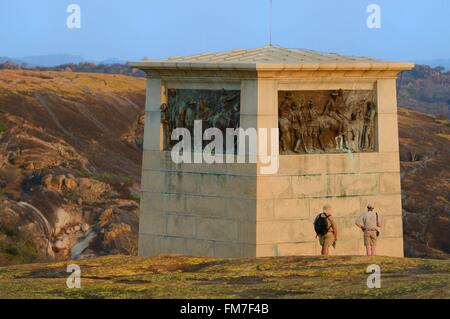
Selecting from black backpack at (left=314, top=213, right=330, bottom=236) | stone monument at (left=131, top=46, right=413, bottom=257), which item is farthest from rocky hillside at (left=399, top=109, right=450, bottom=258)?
black backpack at (left=314, top=213, right=330, bottom=236)

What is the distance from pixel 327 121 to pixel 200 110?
8.19ft

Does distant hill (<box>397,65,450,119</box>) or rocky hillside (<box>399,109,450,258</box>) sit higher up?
distant hill (<box>397,65,450,119</box>)

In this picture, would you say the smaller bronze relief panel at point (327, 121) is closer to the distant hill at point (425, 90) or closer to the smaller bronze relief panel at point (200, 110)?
the smaller bronze relief panel at point (200, 110)

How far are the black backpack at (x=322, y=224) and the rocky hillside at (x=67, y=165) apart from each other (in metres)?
21.8

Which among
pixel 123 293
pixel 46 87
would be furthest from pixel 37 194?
pixel 123 293

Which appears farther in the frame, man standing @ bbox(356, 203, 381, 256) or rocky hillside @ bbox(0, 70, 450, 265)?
rocky hillside @ bbox(0, 70, 450, 265)

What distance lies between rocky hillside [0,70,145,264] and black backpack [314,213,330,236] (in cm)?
2184

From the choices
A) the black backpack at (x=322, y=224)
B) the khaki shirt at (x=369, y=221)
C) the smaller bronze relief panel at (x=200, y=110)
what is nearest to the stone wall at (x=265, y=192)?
the smaller bronze relief panel at (x=200, y=110)

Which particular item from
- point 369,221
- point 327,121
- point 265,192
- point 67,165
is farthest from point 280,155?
point 67,165

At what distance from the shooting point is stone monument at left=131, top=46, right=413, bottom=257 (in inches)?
944

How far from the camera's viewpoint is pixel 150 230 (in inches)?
1009

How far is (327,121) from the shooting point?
24.6 metres

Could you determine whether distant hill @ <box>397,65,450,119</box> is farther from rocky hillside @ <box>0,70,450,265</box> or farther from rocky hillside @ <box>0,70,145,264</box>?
rocky hillside @ <box>0,70,145,264</box>
